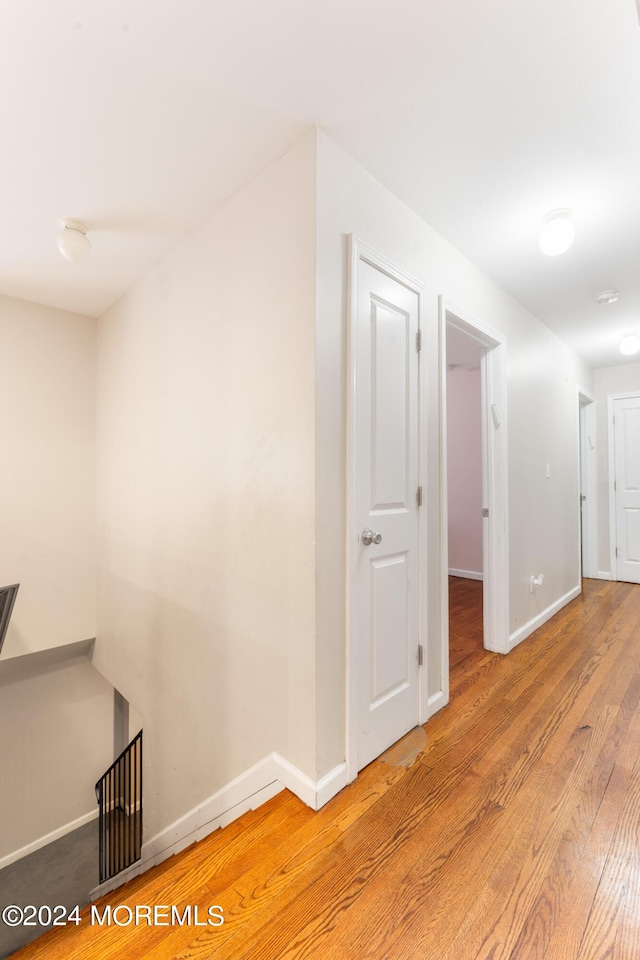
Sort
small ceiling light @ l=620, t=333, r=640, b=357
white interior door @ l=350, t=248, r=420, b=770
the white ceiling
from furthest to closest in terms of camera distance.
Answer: small ceiling light @ l=620, t=333, r=640, b=357 → white interior door @ l=350, t=248, r=420, b=770 → the white ceiling

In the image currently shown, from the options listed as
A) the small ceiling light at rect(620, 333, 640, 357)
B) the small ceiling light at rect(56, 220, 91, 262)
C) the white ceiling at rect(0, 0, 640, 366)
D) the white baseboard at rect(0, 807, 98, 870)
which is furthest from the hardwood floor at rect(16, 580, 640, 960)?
the small ceiling light at rect(620, 333, 640, 357)

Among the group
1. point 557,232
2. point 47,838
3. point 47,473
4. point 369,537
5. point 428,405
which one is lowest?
point 47,838

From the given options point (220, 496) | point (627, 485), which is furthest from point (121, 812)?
point (627, 485)

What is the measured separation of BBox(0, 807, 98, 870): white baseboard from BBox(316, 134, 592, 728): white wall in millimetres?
3628

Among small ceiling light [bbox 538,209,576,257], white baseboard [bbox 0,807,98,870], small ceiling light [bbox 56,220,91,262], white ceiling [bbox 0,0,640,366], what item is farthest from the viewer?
white baseboard [bbox 0,807,98,870]

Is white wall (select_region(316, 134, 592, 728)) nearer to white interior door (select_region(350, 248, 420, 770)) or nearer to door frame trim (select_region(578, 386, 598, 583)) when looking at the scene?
white interior door (select_region(350, 248, 420, 770))

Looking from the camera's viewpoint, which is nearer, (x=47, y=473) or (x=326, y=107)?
(x=326, y=107)

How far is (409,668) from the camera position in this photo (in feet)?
6.23

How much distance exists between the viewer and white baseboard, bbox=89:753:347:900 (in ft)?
4.88

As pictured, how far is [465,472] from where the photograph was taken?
5.28 m

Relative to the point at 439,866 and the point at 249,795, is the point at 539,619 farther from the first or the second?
the point at 249,795

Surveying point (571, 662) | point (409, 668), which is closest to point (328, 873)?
point (409, 668)

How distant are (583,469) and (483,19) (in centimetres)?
483

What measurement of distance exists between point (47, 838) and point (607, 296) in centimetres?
611
